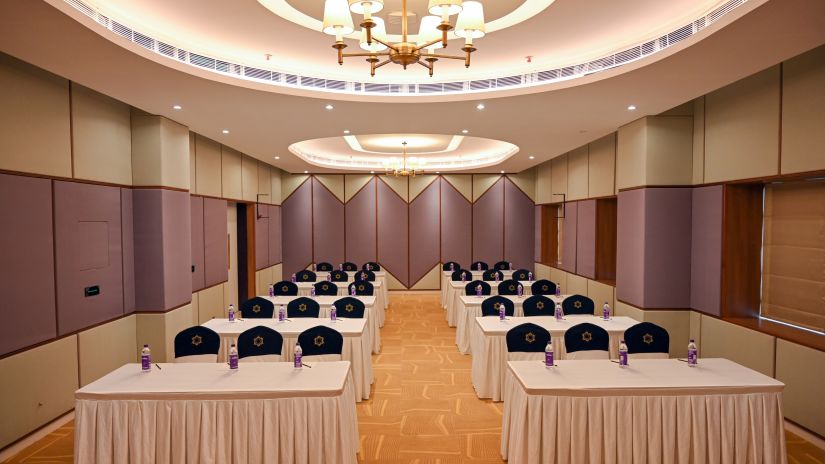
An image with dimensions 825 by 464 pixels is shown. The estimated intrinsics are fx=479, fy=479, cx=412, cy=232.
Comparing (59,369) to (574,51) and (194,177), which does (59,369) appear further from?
(574,51)

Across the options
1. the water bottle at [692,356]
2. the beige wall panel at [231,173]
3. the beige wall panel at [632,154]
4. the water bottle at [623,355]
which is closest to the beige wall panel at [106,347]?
the beige wall panel at [231,173]

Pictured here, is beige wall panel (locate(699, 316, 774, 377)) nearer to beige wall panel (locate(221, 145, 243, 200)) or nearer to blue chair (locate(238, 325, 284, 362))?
blue chair (locate(238, 325, 284, 362))

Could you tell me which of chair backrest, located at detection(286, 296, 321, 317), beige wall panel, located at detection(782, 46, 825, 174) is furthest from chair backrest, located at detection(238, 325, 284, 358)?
beige wall panel, located at detection(782, 46, 825, 174)

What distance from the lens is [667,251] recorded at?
6.80 meters

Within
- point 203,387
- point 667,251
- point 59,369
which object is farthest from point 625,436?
point 59,369

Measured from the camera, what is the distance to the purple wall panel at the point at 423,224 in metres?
14.6

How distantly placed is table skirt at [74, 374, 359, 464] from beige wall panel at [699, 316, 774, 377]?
4.67 m

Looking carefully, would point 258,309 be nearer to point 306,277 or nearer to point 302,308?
point 302,308

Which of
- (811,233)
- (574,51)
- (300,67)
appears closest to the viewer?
(811,233)

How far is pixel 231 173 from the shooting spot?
33.1 feet

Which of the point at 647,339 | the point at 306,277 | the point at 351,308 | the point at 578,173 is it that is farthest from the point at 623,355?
the point at 306,277

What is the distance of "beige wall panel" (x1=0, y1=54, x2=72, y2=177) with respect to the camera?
15.1ft

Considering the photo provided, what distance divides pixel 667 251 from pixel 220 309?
800 cm

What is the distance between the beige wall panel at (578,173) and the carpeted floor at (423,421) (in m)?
4.69
